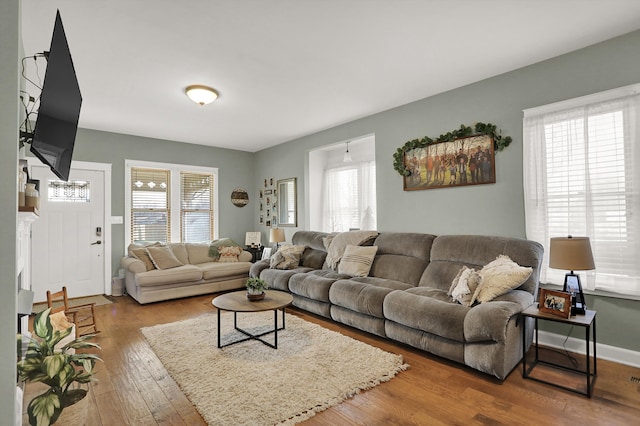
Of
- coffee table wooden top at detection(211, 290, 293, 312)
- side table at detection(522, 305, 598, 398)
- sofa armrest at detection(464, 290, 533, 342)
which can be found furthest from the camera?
coffee table wooden top at detection(211, 290, 293, 312)

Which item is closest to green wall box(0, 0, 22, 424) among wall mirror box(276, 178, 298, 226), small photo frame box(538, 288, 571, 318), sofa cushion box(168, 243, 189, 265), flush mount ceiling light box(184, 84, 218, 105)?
flush mount ceiling light box(184, 84, 218, 105)

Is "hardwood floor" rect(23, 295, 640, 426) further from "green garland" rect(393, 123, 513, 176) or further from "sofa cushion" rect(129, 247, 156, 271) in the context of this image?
"sofa cushion" rect(129, 247, 156, 271)

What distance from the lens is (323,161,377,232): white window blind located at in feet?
18.2

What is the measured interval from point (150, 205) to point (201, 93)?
3.06 metres

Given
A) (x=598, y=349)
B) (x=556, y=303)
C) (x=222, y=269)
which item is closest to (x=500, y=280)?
(x=556, y=303)

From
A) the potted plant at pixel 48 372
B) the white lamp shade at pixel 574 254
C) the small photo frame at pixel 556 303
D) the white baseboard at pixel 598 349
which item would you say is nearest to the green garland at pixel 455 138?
the white lamp shade at pixel 574 254

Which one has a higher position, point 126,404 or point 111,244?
point 111,244

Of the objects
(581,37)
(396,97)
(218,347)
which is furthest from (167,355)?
(581,37)

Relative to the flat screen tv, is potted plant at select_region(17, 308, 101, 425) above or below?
below

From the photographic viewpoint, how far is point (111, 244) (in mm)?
5465

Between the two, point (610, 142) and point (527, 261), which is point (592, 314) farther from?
point (610, 142)

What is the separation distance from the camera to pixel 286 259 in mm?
4953

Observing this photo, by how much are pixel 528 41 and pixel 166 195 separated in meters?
→ 5.79

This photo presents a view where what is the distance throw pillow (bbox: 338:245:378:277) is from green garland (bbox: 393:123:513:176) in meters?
1.12
